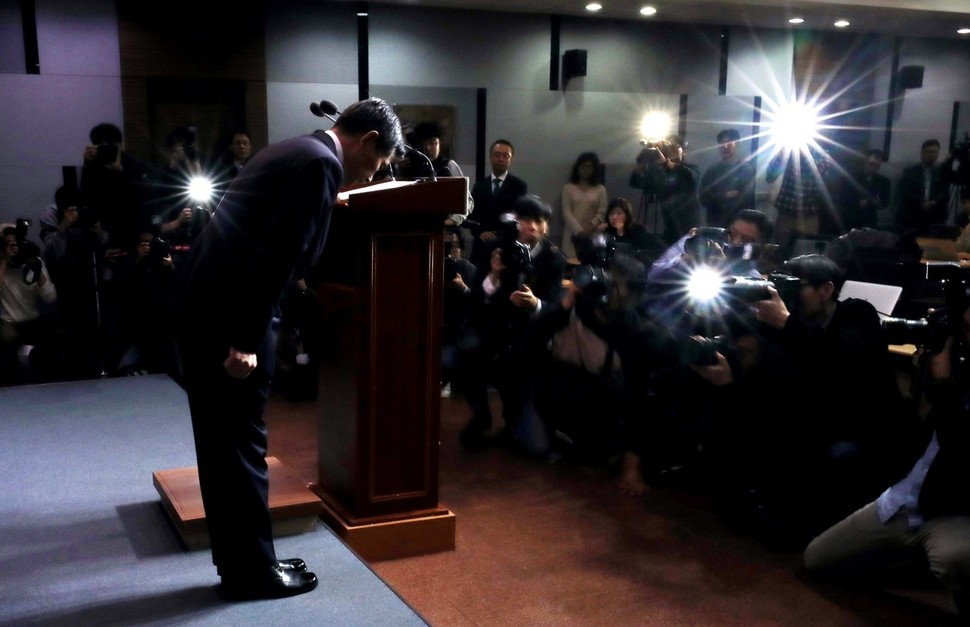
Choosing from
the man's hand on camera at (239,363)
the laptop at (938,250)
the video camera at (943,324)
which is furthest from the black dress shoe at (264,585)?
the laptop at (938,250)

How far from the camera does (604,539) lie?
2.80 meters

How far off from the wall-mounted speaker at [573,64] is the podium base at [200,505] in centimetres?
455

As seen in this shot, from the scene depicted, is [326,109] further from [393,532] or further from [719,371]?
[719,371]

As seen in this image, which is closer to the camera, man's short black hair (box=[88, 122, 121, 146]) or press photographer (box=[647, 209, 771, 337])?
press photographer (box=[647, 209, 771, 337])

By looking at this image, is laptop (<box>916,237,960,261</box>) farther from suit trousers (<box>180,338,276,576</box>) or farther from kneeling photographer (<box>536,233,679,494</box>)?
suit trousers (<box>180,338,276,576</box>)

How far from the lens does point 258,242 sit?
1812mm

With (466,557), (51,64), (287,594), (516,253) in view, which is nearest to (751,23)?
(516,253)

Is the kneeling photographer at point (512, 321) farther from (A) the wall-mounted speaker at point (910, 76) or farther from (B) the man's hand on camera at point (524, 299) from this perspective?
(A) the wall-mounted speaker at point (910, 76)

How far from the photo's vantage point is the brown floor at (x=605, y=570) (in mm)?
2316

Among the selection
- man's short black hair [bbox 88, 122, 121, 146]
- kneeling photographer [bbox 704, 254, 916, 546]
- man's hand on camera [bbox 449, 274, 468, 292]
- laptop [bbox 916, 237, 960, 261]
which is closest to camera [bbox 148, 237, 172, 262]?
man's short black hair [bbox 88, 122, 121, 146]

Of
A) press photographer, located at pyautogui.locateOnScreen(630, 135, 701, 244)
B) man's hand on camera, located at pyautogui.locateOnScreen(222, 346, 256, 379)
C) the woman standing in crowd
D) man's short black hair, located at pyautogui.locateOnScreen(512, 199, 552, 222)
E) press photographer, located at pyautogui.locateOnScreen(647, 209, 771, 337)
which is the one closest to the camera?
man's hand on camera, located at pyautogui.locateOnScreen(222, 346, 256, 379)

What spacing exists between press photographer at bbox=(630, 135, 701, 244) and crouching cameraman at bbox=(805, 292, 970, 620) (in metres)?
3.05

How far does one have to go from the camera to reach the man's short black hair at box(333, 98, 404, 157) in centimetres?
195

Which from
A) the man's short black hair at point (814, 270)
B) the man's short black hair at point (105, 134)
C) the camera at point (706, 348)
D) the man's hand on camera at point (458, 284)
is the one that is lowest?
the camera at point (706, 348)
